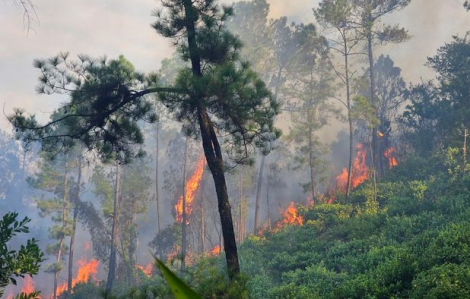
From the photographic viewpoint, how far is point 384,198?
24.1 metres

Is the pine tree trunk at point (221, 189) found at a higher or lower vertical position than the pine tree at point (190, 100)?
lower

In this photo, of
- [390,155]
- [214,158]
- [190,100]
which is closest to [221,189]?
[214,158]

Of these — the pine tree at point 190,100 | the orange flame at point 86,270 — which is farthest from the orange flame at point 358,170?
the orange flame at point 86,270

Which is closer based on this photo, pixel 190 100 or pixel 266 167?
pixel 190 100

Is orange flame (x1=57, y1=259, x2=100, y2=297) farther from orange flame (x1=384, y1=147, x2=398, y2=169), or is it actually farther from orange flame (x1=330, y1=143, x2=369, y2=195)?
orange flame (x1=384, y1=147, x2=398, y2=169)

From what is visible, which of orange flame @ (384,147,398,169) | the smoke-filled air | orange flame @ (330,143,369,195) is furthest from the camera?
orange flame @ (330,143,369,195)

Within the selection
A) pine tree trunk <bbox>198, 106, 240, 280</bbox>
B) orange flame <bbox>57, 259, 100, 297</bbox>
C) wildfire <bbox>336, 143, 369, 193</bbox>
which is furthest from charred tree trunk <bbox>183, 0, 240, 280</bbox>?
orange flame <bbox>57, 259, 100, 297</bbox>

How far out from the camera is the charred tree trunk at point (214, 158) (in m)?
9.36

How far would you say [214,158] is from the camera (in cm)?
988

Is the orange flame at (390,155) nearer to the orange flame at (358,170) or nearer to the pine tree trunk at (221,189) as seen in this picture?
the orange flame at (358,170)

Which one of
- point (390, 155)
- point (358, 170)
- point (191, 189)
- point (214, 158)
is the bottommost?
point (214, 158)

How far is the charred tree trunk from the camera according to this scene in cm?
936

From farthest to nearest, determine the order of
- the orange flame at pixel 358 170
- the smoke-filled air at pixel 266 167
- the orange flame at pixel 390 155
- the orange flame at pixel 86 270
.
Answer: the orange flame at pixel 86 270 → the orange flame at pixel 358 170 → the orange flame at pixel 390 155 → the smoke-filled air at pixel 266 167

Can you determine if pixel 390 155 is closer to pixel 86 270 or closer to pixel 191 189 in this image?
pixel 191 189
